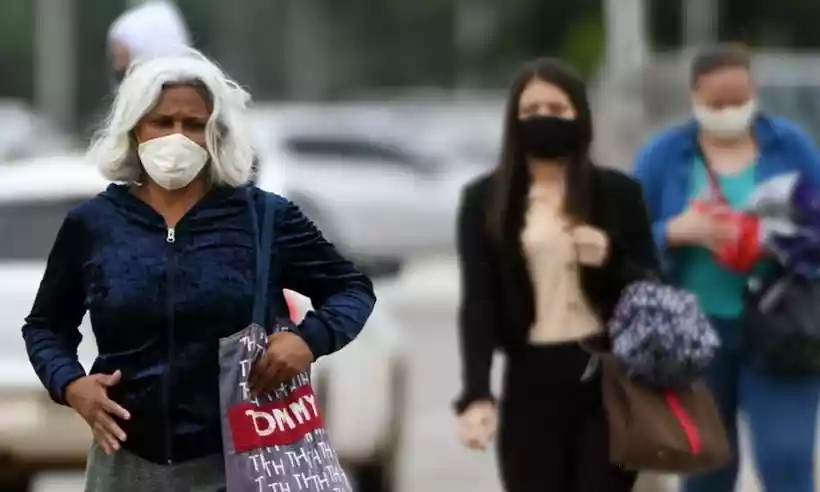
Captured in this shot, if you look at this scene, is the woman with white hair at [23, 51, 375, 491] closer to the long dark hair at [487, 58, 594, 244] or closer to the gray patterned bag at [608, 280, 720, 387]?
the gray patterned bag at [608, 280, 720, 387]

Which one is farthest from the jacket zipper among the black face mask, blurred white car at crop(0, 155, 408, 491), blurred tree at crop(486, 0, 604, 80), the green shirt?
blurred tree at crop(486, 0, 604, 80)

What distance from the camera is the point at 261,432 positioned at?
12.4ft

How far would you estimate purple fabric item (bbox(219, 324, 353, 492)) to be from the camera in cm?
375

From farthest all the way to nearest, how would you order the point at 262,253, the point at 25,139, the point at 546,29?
the point at 546,29
the point at 25,139
the point at 262,253

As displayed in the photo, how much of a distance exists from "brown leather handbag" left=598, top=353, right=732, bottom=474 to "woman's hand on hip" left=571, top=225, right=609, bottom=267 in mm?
256

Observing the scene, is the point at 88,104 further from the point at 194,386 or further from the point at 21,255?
the point at 194,386

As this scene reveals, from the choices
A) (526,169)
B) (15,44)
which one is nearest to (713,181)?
(526,169)

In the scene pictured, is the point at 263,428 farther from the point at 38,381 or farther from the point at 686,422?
the point at 38,381

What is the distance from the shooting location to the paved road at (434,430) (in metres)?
A: 8.30

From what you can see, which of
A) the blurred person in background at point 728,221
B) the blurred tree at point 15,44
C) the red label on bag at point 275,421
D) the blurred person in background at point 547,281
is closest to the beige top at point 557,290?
the blurred person in background at point 547,281

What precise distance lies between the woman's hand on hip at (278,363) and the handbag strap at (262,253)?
59mm

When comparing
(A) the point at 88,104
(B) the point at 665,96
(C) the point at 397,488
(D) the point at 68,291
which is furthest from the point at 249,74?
(D) the point at 68,291

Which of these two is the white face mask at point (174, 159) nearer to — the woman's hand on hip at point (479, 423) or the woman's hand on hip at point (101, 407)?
the woman's hand on hip at point (101, 407)

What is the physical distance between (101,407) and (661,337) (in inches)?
63.6
